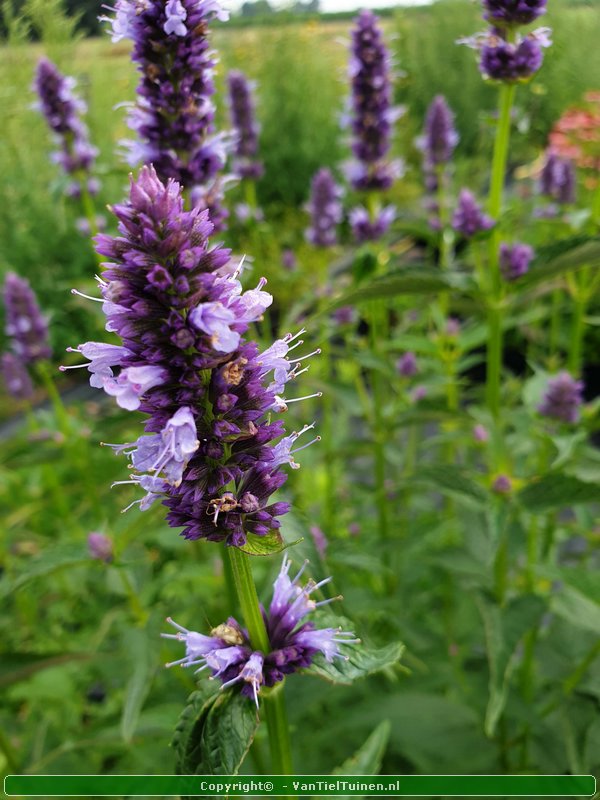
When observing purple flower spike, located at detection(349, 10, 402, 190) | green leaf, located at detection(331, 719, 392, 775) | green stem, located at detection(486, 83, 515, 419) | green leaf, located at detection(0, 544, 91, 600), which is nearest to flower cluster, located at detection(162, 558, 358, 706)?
green leaf, located at detection(331, 719, 392, 775)

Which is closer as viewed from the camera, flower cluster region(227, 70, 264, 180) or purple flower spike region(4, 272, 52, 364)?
purple flower spike region(4, 272, 52, 364)

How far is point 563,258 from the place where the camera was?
4.84 ft

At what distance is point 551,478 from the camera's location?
151 cm

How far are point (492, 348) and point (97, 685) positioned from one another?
2.26m

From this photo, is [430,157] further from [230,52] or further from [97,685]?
[230,52]

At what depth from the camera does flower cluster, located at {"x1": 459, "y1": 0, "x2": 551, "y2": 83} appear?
155 centimetres

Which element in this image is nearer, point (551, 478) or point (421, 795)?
point (551, 478)

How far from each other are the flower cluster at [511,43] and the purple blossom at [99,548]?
1530mm

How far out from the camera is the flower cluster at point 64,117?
2361mm

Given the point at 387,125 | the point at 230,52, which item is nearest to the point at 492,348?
the point at 387,125

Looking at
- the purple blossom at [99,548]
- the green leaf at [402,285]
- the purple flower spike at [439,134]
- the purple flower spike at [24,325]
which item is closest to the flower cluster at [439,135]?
the purple flower spike at [439,134]

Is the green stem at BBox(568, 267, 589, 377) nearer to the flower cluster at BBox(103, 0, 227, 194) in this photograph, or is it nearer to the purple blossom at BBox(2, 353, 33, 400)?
the flower cluster at BBox(103, 0, 227, 194)

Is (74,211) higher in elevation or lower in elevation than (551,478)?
lower

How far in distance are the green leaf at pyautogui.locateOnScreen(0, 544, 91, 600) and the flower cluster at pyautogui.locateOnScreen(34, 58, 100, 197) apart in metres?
1.49
